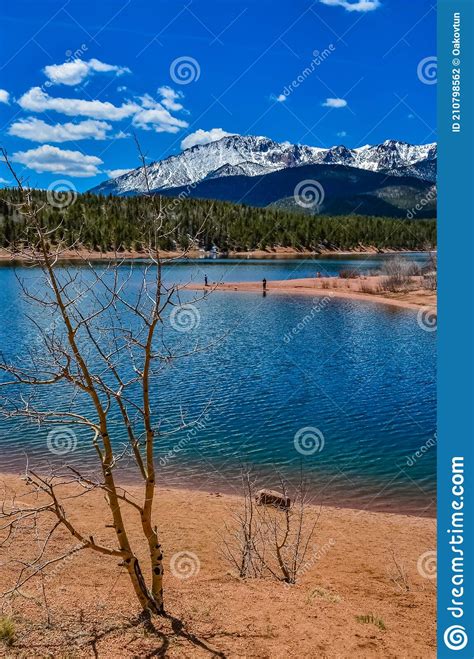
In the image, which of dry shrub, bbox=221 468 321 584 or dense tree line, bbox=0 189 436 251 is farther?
dense tree line, bbox=0 189 436 251

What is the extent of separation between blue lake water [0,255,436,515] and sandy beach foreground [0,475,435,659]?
2.69m

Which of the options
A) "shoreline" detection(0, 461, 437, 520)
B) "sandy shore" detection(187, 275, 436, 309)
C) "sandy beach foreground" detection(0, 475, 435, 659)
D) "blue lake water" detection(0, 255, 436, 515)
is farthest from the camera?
"sandy shore" detection(187, 275, 436, 309)

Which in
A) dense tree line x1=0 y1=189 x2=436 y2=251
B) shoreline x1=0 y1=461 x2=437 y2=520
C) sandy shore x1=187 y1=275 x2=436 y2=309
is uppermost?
dense tree line x1=0 y1=189 x2=436 y2=251

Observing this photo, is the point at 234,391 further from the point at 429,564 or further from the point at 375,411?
the point at 429,564

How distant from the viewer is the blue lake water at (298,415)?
16969 mm

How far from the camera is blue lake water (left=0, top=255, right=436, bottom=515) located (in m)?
17.0

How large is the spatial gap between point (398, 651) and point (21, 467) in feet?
42.2

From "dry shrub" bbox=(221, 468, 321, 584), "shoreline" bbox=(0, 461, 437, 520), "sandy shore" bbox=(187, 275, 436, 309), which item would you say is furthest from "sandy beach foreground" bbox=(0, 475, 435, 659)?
"sandy shore" bbox=(187, 275, 436, 309)

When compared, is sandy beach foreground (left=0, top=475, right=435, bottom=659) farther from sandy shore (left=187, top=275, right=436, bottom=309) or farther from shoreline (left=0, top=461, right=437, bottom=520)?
sandy shore (left=187, top=275, right=436, bottom=309)

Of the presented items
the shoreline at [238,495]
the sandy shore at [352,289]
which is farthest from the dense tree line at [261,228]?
the shoreline at [238,495]

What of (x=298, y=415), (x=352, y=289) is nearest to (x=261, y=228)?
(x=352, y=289)

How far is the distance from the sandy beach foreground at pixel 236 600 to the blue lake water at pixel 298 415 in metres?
2.69

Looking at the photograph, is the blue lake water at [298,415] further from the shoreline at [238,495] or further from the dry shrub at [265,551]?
the dry shrub at [265,551]

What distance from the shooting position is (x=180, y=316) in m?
49.2
